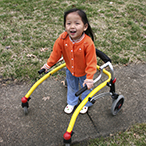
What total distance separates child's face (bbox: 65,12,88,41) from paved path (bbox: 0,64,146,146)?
4.69 ft

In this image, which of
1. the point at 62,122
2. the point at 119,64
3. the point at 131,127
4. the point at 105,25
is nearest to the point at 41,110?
the point at 62,122

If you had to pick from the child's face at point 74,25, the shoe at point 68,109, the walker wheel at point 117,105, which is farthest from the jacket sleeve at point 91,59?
the shoe at point 68,109

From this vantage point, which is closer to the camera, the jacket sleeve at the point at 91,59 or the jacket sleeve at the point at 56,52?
the jacket sleeve at the point at 91,59

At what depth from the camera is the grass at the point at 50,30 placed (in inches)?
146

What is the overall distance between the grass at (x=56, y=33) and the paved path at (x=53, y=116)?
0.21 meters

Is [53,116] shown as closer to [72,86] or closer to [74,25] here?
[72,86]

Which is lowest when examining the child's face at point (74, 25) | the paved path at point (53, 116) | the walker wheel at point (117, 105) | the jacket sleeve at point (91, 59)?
the paved path at point (53, 116)

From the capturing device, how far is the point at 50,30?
471 cm

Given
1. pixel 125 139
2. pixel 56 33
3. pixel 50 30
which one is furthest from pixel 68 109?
pixel 50 30

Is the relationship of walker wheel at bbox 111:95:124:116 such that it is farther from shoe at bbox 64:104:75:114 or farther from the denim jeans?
shoe at bbox 64:104:75:114

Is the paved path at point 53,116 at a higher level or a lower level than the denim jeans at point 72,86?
lower

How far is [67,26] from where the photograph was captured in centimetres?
182

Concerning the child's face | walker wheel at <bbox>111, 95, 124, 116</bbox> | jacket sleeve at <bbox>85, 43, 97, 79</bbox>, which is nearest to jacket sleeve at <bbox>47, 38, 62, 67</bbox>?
the child's face

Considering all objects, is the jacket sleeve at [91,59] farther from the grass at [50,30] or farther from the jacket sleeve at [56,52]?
the grass at [50,30]
